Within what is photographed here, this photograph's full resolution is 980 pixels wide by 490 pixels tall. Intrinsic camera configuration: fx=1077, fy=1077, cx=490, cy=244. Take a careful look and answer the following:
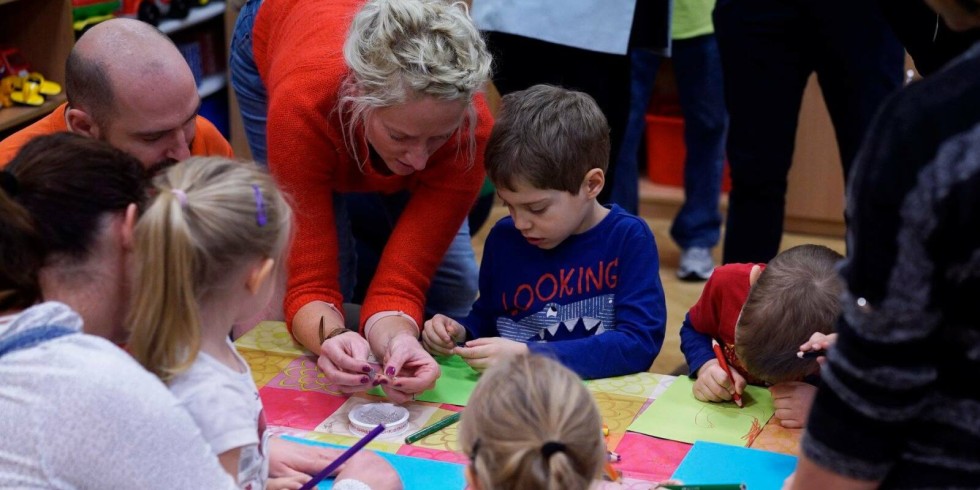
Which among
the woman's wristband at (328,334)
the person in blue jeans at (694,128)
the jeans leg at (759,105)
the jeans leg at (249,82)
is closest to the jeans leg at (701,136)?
the person in blue jeans at (694,128)

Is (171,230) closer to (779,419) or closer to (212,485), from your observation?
(212,485)

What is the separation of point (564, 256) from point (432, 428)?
1.36 feet

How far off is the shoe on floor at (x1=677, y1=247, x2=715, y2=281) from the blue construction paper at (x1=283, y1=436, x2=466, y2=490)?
2.07 metres

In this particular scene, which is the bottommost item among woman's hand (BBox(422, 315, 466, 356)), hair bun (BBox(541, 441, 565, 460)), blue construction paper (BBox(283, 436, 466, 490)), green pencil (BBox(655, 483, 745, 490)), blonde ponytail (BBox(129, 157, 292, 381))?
woman's hand (BBox(422, 315, 466, 356))

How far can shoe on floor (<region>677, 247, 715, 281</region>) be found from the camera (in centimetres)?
333

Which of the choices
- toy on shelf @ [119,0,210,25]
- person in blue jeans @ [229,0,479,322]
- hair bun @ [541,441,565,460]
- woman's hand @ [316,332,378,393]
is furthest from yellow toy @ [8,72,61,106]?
hair bun @ [541,441,565,460]

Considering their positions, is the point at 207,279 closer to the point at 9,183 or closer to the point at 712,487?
the point at 9,183

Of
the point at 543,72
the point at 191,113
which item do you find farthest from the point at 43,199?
the point at 543,72

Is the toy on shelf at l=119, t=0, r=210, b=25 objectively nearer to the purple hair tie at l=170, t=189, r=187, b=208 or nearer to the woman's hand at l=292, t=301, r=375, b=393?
the woman's hand at l=292, t=301, r=375, b=393

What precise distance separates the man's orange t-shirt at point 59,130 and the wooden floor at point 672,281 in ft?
3.95

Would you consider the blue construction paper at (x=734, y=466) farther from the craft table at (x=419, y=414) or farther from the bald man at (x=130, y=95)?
the bald man at (x=130, y=95)

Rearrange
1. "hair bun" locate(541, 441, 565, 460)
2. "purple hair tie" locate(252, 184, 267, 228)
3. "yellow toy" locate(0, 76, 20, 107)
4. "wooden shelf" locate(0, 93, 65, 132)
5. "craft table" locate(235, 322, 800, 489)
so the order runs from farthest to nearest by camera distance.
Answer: "yellow toy" locate(0, 76, 20, 107) → "wooden shelf" locate(0, 93, 65, 132) → "craft table" locate(235, 322, 800, 489) → "purple hair tie" locate(252, 184, 267, 228) → "hair bun" locate(541, 441, 565, 460)

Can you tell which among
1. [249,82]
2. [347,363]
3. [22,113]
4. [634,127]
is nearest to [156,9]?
[22,113]

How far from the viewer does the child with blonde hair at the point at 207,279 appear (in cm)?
108
